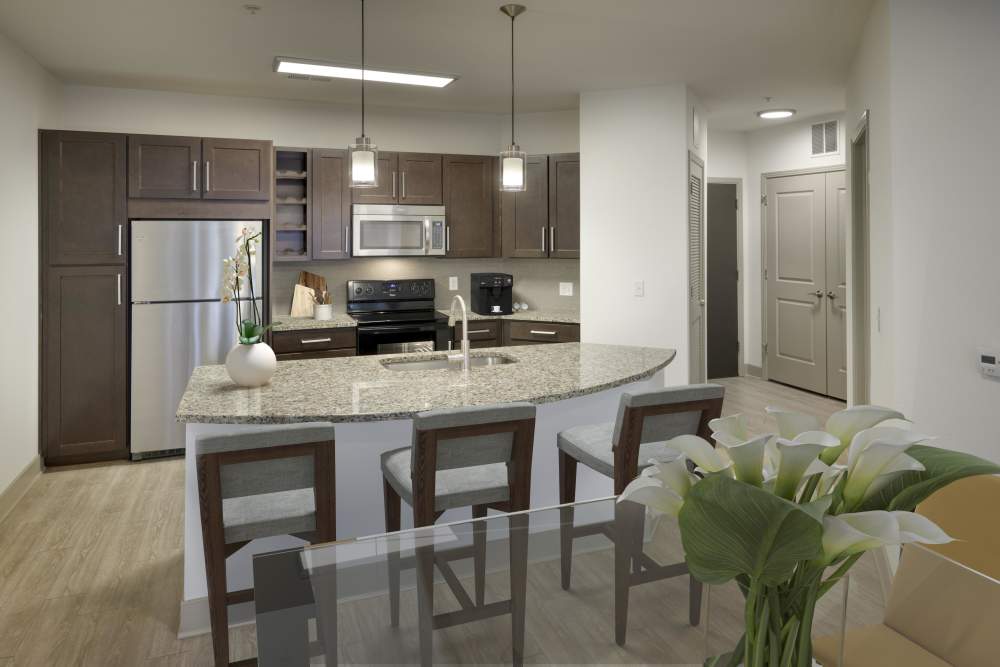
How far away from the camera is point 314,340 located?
17.6 feet

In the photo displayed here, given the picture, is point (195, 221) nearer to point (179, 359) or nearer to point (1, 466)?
point (179, 359)

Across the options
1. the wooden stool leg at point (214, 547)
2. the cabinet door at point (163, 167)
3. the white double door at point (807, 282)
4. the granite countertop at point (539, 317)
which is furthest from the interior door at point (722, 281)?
the wooden stool leg at point (214, 547)

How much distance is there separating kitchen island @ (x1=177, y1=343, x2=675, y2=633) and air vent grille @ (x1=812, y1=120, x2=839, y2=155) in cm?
409

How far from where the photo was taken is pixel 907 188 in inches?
122

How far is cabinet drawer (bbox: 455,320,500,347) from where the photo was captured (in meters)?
5.88

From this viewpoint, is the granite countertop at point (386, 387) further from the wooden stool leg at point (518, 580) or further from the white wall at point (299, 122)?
the white wall at point (299, 122)

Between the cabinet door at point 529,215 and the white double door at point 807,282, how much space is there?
269 centimetres

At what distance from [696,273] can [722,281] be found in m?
2.10

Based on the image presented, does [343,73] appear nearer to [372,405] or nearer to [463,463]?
[372,405]

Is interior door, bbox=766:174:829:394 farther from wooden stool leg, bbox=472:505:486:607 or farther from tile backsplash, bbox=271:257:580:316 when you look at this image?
wooden stool leg, bbox=472:505:486:607

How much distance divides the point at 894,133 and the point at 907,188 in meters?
0.23

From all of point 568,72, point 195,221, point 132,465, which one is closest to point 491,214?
point 568,72

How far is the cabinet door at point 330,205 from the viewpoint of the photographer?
563 cm

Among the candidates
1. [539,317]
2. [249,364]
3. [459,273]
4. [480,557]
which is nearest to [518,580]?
[480,557]
